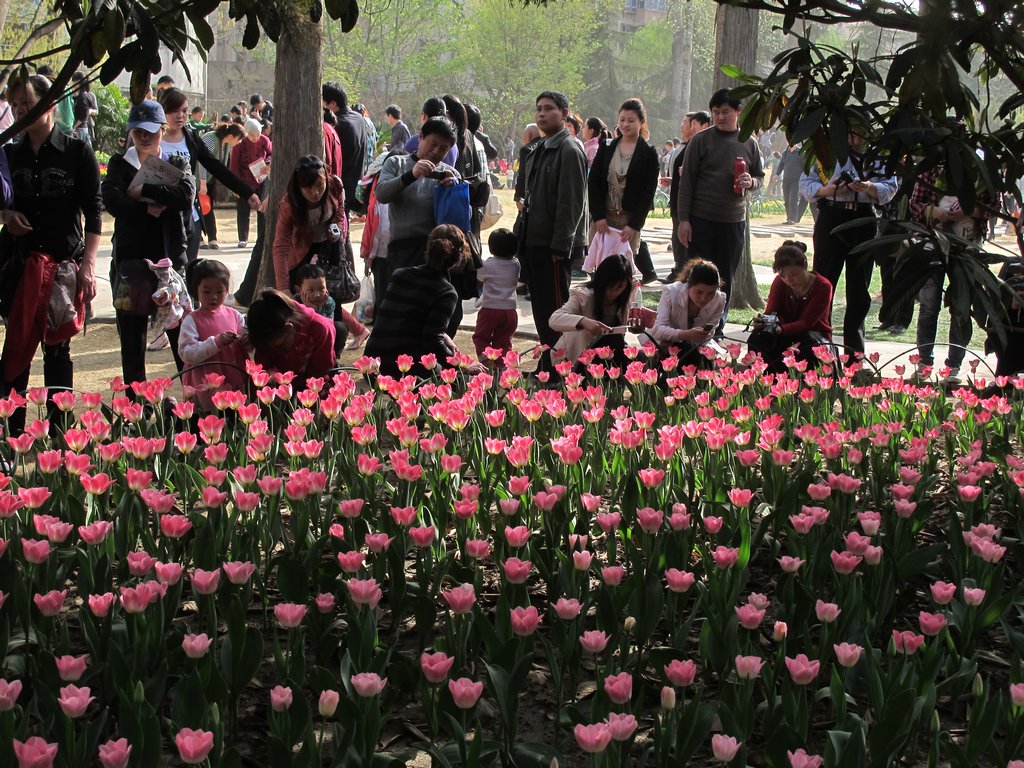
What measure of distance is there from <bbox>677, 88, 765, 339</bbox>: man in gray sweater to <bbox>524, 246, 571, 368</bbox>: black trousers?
3.33 feet

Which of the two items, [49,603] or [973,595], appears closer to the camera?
[49,603]

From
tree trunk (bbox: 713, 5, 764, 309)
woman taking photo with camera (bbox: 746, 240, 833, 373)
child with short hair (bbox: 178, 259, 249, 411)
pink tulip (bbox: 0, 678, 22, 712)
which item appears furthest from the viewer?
tree trunk (bbox: 713, 5, 764, 309)

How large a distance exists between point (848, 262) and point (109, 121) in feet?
54.8

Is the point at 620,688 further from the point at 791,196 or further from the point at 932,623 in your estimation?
the point at 791,196

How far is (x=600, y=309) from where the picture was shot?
6320 mm

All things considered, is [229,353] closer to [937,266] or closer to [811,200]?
[937,266]

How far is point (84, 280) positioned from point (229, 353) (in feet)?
2.38

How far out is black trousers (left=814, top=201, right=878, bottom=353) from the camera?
732 centimetres

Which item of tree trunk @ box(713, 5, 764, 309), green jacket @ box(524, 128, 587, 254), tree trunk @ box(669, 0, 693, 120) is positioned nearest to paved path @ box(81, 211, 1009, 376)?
green jacket @ box(524, 128, 587, 254)

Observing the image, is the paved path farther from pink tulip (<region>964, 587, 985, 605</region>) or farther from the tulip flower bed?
pink tulip (<region>964, 587, 985, 605</region>)

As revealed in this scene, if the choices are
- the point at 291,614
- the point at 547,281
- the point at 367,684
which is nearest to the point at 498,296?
the point at 547,281

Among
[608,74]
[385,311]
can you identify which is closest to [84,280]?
[385,311]

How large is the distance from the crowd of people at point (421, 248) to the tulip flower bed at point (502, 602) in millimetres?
880

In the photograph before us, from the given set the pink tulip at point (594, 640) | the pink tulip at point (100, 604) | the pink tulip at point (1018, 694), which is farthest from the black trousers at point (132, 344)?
the pink tulip at point (1018, 694)
